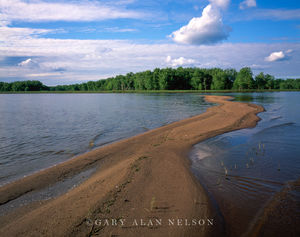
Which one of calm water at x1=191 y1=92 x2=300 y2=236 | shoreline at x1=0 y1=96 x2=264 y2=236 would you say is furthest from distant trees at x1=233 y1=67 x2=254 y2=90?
shoreline at x1=0 y1=96 x2=264 y2=236

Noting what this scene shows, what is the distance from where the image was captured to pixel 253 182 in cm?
637

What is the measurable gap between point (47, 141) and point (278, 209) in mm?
14337

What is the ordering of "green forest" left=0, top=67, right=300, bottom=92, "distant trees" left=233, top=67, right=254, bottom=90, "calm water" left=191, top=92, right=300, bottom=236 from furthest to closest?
"green forest" left=0, top=67, right=300, bottom=92 < "distant trees" left=233, top=67, right=254, bottom=90 < "calm water" left=191, top=92, right=300, bottom=236

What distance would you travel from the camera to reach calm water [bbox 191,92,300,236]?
14.3 feet

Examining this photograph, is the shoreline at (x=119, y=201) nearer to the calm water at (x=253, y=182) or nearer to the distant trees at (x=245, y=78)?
the calm water at (x=253, y=182)

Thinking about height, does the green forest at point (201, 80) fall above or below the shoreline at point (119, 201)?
above

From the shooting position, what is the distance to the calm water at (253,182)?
436cm

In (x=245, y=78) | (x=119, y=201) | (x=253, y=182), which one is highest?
(x=245, y=78)

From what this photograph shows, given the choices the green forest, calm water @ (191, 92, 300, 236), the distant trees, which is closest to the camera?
calm water @ (191, 92, 300, 236)

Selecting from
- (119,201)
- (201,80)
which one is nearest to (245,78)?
(201,80)

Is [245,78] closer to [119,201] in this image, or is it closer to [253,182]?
[253,182]

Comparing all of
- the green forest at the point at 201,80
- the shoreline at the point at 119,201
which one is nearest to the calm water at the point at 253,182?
the shoreline at the point at 119,201

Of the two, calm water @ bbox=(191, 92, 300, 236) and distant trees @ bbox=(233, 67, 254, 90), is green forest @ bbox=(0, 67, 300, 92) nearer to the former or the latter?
distant trees @ bbox=(233, 67, 254, 90)

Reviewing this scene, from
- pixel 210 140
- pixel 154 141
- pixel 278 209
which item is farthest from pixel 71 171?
pixel 210 140
